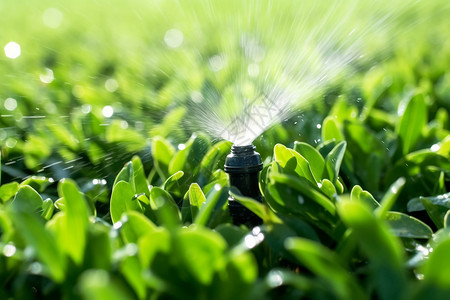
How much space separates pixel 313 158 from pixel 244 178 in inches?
8.1

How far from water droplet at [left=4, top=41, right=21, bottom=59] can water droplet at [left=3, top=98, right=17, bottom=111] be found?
1428 millimetres

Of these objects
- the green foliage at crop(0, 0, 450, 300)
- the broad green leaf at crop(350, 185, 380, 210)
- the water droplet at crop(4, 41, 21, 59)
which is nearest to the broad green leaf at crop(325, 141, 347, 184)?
the green foliage at crop(0, 0, 450, 300)

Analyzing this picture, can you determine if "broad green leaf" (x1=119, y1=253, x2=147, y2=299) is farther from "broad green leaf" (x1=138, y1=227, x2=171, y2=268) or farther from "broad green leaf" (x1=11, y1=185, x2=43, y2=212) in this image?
"broad green leaf" (x1=11, y1=185, x2=43, y2=212)

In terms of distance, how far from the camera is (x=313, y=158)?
133 centimetres

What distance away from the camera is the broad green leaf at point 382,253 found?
29.0 inches

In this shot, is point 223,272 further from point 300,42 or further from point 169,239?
point 300,42

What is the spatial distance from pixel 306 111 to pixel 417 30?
2.07 m

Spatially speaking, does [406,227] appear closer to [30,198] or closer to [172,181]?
[172,181]

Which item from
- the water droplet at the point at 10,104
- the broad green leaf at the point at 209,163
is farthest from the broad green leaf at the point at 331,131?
the water droplet at the point at 10,104

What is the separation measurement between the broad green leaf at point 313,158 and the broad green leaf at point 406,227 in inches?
10.2

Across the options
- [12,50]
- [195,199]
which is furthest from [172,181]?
[12,50]

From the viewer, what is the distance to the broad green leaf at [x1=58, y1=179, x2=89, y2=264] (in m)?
0.85

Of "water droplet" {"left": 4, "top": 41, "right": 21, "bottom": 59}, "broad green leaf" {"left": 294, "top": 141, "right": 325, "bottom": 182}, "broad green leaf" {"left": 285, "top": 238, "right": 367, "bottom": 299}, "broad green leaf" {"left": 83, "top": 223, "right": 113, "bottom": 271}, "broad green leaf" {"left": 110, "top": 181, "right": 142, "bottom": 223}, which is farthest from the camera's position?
"water droplet" {"left": 4, "top": 41, "right": 21, "bottom": 59}

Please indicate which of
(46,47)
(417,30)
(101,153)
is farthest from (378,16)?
(46,47)
